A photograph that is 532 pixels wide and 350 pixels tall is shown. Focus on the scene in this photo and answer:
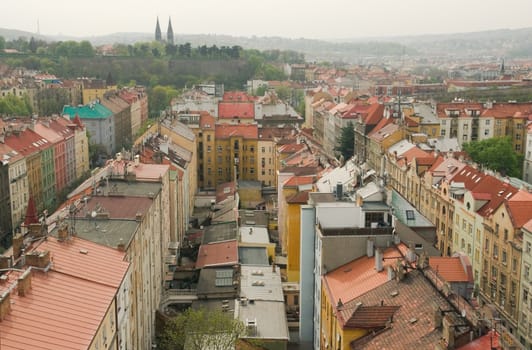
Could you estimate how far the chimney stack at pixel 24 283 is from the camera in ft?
78.5

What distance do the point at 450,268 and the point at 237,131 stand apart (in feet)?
189

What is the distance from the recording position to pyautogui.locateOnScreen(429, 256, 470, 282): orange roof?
33719 mm

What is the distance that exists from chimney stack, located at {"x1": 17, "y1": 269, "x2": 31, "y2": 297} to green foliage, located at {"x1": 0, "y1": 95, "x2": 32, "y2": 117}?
9901cm

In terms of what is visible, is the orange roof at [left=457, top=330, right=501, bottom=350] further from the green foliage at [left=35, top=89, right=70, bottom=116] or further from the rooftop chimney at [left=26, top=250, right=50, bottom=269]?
the green foliage at [left=35, top=89, right=70, bottom=116]

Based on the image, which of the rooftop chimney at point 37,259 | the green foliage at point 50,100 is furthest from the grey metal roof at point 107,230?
the green foliage at point 50,100

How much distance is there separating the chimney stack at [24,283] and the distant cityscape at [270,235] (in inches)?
2.9

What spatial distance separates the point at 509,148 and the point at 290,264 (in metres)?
44.4

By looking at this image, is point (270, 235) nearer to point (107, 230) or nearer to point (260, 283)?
point (260, 283)

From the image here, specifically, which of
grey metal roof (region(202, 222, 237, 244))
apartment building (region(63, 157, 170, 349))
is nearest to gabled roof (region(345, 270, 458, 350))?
apartment building (region(63, 157, 170, 349))

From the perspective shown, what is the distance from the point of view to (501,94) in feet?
488

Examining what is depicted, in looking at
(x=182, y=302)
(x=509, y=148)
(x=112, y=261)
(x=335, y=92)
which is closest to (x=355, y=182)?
(x=182, y=302)

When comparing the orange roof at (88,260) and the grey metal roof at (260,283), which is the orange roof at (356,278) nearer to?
the grey metal roof at (260,283)

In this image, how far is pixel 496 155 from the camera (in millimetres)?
83375

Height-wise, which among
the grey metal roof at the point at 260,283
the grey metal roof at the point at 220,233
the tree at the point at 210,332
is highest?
the tree at the point at 210,332
